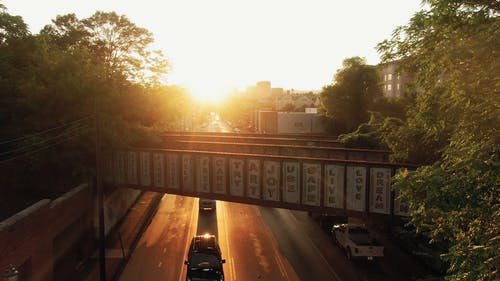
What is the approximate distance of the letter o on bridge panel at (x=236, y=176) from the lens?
20703mm

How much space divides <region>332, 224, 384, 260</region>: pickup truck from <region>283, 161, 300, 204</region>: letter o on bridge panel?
5.87m

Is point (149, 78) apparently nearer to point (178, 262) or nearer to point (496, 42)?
point (178, 262)

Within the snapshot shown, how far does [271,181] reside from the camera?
1989 cm

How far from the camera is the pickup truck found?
72.5 feet

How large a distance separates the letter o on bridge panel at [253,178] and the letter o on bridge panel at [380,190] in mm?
5873

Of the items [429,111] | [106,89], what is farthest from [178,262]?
[429,111]

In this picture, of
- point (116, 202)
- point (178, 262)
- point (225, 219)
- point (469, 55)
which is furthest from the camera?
point (225, 219)

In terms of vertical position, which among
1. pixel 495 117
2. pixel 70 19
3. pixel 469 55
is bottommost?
pixel 495 117

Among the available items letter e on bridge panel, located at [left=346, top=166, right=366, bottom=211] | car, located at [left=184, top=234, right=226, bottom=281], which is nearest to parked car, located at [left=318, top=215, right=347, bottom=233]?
letter e on bridge panel, located at [left=346, top=166, right=366, bottom=211]

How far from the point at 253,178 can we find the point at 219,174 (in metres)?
2.15

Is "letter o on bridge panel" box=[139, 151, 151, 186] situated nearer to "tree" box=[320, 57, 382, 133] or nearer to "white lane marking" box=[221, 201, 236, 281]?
"white lane marking" box=[221, 201, 236, 281]

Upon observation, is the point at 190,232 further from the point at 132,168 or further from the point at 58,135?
the point at 58,135

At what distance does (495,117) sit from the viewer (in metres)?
7.56

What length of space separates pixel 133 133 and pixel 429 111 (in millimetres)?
19445
